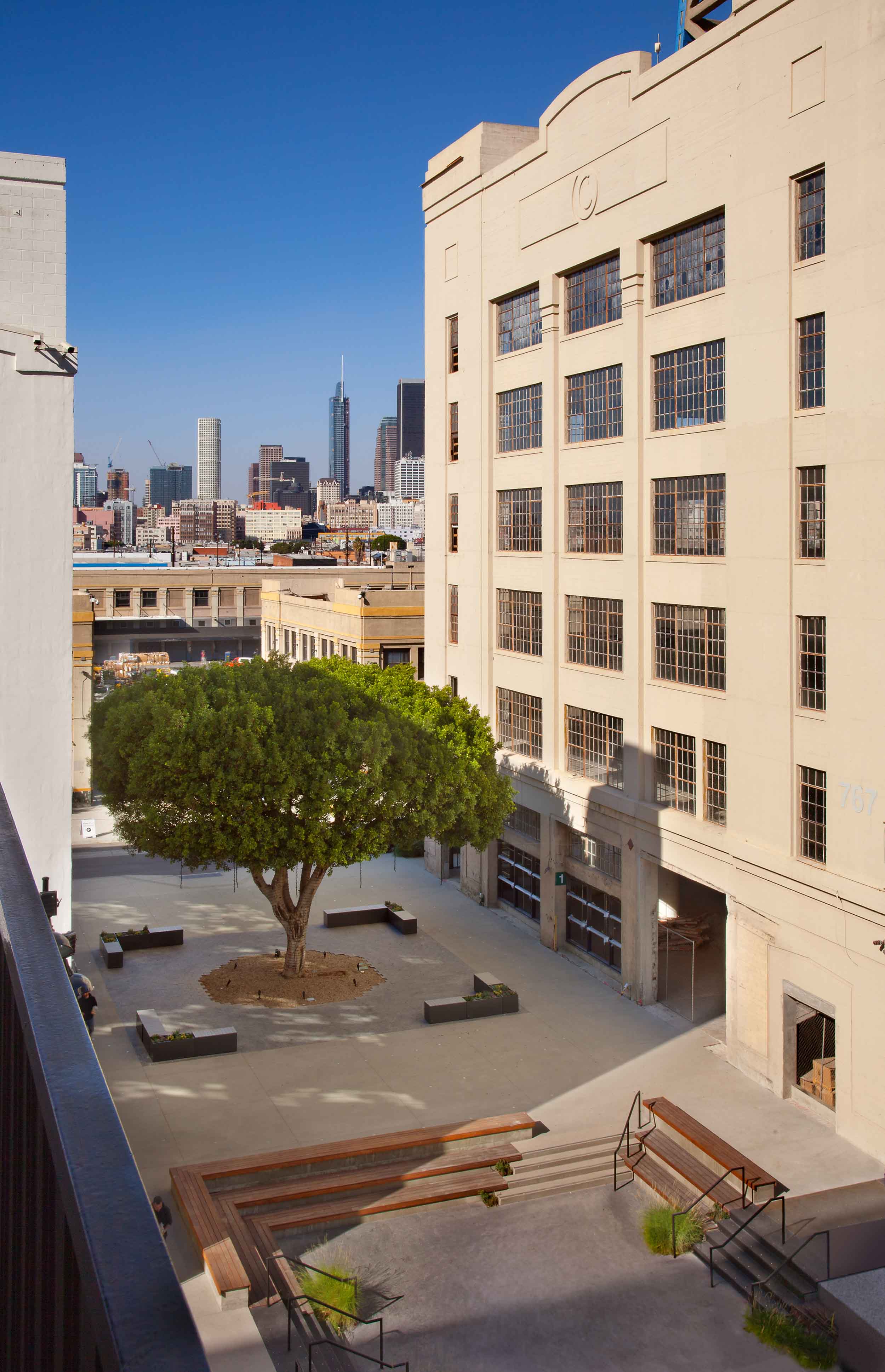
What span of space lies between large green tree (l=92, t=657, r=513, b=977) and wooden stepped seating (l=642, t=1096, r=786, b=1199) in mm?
9891

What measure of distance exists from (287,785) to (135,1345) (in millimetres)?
26023

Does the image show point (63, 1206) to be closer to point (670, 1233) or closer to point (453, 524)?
point (670, 1233)

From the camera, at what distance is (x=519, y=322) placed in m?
38.0

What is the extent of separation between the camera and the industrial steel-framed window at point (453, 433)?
4291cm

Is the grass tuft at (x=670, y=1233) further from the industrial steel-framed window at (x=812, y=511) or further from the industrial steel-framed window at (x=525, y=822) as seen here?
the industrial steel-framed window at (x=525, y=822)

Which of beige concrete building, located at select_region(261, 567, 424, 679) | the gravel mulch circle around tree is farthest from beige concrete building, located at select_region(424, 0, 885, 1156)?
beige concrete building, located at select_region(261, 567, 424, 679)

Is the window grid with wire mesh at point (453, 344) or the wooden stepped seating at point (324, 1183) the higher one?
the window grid with wire mesh at point (453, 344)

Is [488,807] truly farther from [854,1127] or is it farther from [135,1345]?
[135,1345]

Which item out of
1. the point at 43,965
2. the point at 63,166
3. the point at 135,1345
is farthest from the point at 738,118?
the point at 135,1345

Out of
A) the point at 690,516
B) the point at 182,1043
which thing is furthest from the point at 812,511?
the point at 182,1043

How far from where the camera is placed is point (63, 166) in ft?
66.2

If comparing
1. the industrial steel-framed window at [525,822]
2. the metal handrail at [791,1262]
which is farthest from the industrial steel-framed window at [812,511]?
the industrial steel-framed window at [525,822]

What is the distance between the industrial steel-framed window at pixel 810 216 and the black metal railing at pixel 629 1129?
17711mm

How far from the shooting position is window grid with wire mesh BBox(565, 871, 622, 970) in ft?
110
